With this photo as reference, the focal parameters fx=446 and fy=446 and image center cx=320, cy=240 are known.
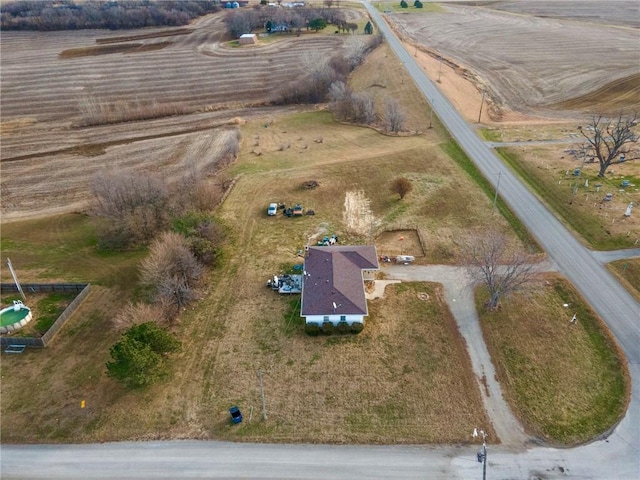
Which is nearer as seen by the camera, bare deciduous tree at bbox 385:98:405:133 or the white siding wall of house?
the white siding wall of house

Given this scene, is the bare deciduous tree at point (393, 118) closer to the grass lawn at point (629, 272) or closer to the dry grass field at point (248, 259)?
the dry grass field at point (248, 259)

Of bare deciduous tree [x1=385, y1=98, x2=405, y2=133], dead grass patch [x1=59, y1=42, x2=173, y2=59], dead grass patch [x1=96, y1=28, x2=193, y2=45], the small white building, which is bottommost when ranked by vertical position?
bare deciduous tree [x1=385, y1=98, x2=405, y2=133]

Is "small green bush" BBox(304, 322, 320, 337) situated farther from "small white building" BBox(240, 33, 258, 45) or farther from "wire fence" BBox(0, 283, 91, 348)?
"small white building" BBox(240, 33, 258, 45)

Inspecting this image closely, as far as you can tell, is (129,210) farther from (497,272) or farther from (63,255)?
(497,272)

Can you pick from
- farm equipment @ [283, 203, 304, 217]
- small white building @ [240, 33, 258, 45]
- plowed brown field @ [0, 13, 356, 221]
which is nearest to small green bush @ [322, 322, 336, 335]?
farm equipment @ [283, 203, 304, 217]

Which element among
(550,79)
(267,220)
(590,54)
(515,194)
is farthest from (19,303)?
(590,54)

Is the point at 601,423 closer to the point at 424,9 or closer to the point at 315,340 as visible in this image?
the point at 315,340

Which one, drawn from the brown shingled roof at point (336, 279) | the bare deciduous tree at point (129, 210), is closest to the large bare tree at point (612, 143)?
the brown shingled roof at point (336, 279)

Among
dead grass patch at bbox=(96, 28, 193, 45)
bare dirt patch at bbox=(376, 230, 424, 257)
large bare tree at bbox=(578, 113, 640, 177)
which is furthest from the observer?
dead grass patch at bbox=(96, 28, 193, 45)
